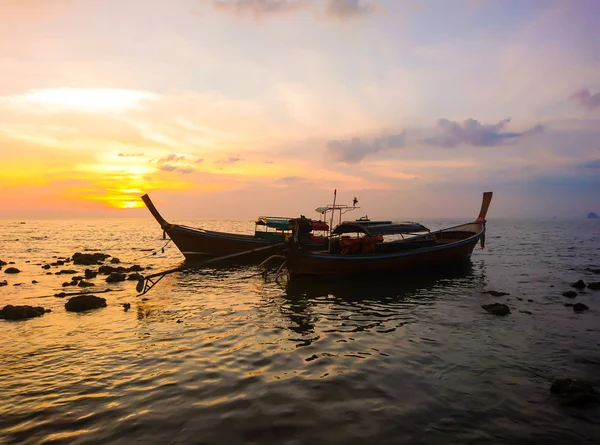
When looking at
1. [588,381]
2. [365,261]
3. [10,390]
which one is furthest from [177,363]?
[365,261]

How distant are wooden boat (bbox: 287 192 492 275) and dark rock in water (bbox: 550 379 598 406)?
49.1ft

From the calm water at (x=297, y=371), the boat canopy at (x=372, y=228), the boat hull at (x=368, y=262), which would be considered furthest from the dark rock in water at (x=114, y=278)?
the boat canopy at (x=372, y=228)

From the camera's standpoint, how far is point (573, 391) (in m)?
8.54

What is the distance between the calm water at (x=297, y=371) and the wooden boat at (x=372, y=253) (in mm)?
4094

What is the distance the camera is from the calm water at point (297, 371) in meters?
7.25

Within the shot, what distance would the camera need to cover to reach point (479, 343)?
1234cm

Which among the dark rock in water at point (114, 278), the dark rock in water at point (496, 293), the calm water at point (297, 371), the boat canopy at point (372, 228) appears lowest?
the dark rock in water at point (114, 278)

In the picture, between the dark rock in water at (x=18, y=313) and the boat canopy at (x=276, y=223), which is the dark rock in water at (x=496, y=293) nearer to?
the boat canopy at (x=276, y=223)

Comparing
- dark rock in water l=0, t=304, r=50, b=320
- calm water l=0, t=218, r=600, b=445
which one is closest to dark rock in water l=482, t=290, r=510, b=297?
calm water l=0, t=218, r=600, b=445

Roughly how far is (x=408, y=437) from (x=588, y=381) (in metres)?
5.95

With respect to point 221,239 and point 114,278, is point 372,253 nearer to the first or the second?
point 221,239

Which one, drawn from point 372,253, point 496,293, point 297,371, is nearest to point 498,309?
point 496,293

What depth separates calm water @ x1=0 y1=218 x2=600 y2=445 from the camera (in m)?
7.25

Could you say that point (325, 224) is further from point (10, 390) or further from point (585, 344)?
point (10, 390)
